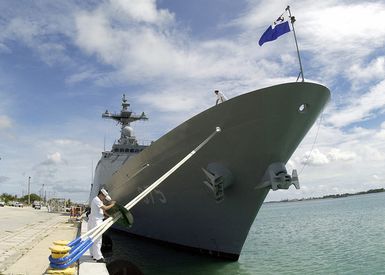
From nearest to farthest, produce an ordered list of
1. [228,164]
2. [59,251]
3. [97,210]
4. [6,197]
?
1. [59,251]
2. [97,210]
3. [228,164]
4. [6,197]

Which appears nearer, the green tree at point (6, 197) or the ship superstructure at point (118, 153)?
the ship superstructure at point (118, 153)

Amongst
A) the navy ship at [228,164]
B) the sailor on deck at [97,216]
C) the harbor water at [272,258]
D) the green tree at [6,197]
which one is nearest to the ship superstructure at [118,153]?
the harbor water at [272,258]

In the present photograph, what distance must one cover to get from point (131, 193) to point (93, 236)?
7.19 meters

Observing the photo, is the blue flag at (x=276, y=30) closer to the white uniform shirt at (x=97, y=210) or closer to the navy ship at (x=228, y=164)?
the navy ship at (x=228, y=164)

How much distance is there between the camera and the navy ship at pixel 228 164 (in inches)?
336

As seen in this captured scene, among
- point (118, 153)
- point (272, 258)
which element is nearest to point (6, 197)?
point (118, 153)

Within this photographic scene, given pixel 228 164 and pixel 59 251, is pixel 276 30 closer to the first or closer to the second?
pixel 228 164

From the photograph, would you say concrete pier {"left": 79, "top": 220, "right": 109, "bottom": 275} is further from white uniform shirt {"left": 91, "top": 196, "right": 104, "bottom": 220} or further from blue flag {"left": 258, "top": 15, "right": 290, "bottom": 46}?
blue flag {"left": 258, "top": 15, "right": 290, "bottom": 46}

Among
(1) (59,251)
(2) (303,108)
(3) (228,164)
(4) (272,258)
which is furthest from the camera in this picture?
(4) (272,258)

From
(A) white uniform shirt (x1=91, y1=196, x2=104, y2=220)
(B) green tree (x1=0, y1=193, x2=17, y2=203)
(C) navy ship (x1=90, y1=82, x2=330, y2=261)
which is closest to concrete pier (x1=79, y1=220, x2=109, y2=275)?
(A) white uniform shirt (x1=91, y1=196, x2=104, y2=220)

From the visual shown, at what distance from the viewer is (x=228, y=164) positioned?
936 centimetres

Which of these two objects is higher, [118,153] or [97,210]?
[118,153]

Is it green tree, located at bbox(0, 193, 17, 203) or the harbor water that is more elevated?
green tree, located at bbox(0, 193, 17, 203)

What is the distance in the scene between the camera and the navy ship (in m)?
8.55
